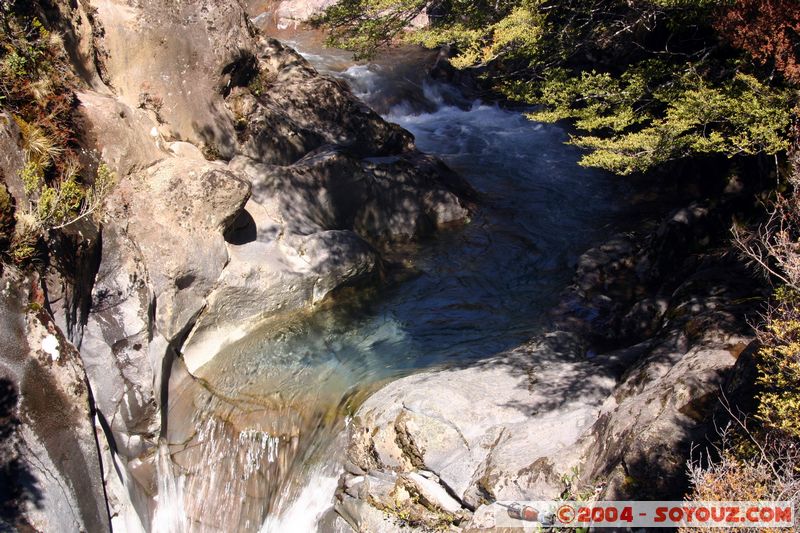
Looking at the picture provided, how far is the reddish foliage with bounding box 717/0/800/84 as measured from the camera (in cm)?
684

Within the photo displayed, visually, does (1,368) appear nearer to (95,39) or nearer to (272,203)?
(272,203)

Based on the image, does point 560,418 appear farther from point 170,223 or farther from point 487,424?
point 170,223

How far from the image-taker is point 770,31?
700cm

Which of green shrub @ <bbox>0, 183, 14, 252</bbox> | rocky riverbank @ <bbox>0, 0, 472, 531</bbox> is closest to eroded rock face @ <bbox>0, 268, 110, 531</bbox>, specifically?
rocky riverbank @ <bbox>0, 0, 472, 531</bbox>

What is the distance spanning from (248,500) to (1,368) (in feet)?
10.7

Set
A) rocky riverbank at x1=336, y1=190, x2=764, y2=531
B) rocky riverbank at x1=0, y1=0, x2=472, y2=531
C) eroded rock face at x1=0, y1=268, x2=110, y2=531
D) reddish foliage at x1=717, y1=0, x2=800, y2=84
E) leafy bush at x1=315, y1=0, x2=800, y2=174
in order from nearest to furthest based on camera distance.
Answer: rocky riverbank at x1=336, y1=190, x2=764, y2=531 < eroded rock face at x1=0, y1=268, x2=110, y2=531 < reddish foliage at x1=717, y1=0, x2=800, y2=84 < leafy bush at x1=315, y1=0, x2=800, y2=174 < rocky riverbank at x1=0, y1=0, x2=472, y2=531

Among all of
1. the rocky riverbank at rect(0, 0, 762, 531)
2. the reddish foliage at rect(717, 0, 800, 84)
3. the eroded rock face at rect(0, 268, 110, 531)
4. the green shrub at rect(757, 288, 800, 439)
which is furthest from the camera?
the reddish foliage at rect(717, 0, 800, 84)

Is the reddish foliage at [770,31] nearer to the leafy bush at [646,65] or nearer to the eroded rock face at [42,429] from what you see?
the leafy bush at [646,65]

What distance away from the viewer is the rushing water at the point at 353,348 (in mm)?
8148

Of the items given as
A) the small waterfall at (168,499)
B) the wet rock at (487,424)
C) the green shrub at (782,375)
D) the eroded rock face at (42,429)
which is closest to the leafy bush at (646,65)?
the green shrub at (782,375)

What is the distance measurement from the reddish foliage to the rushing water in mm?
4921

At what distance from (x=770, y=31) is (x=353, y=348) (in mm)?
6689

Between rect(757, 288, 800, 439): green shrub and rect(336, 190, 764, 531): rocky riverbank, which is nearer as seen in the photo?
rect(757, 288, 800, 439): green shrub

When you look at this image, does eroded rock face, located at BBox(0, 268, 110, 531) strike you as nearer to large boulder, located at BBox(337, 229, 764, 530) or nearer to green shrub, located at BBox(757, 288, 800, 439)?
large boulder, located at BBox(337, 229, 764, 530)
